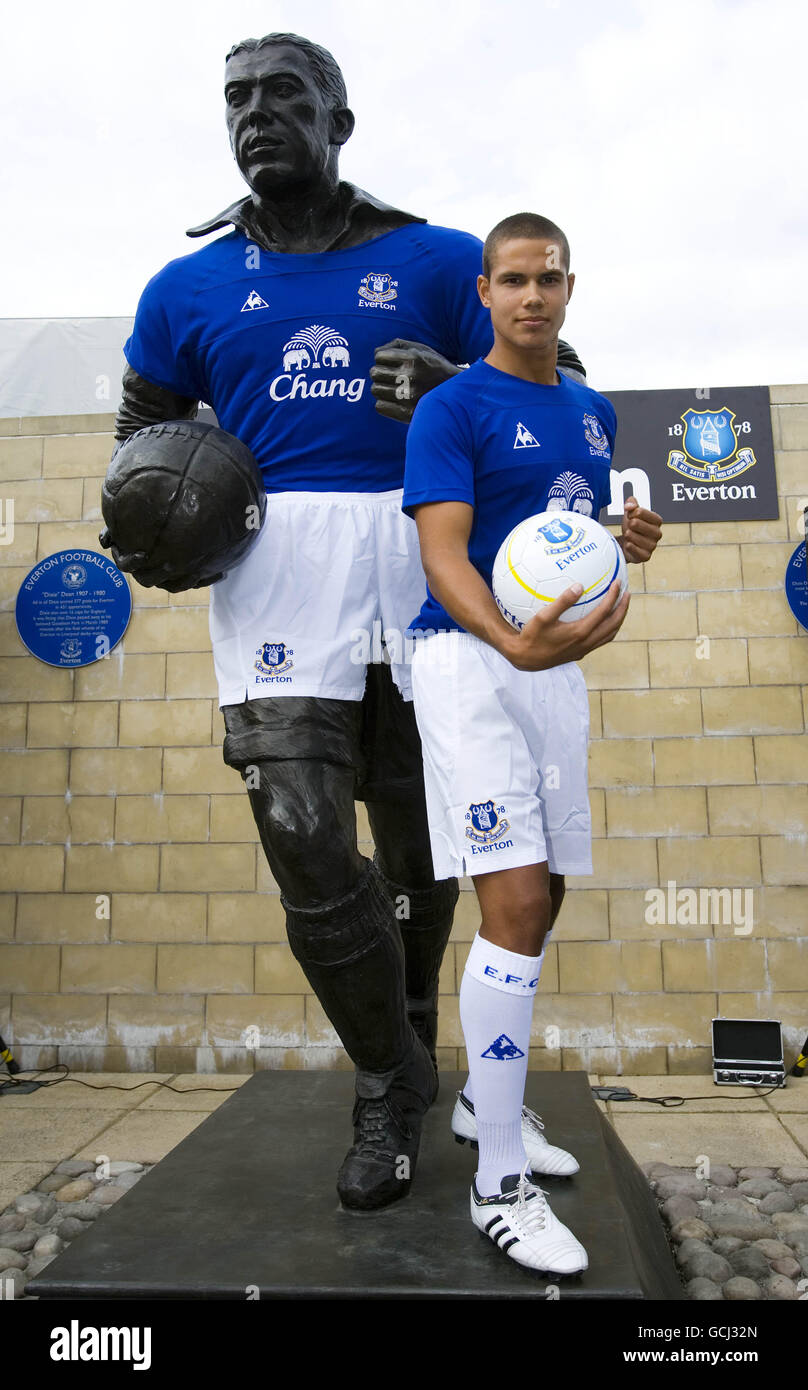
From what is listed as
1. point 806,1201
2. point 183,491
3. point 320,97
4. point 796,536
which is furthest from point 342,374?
point 796,536

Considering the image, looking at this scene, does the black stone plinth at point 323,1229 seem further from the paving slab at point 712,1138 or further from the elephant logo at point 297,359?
the elephant logo at point 297,359

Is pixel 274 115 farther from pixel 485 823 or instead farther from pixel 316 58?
pixel 485 823

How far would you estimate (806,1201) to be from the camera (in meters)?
2.80

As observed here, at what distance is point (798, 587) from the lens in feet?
14.9

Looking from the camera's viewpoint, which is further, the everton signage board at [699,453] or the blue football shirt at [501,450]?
the everton signage board at [699,453]

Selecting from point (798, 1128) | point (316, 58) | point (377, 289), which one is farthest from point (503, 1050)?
point (798, 1128)

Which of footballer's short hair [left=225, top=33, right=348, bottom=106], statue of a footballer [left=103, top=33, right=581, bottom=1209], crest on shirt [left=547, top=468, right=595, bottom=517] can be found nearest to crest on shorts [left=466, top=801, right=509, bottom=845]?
statue of a footballer [left=103, top=33, right=581, bottom=1209]

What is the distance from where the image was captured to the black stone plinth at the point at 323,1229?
155cm

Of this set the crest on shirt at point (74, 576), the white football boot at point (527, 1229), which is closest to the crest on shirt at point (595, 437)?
the white football boot at point (527, 1229)

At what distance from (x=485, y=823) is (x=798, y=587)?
11.1 feet

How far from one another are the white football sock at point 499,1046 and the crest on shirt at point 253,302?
126 centimetres

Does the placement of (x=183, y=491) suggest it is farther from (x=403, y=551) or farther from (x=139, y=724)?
(x=139, y=724)

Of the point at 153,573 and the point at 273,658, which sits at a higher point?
the point at 153,573

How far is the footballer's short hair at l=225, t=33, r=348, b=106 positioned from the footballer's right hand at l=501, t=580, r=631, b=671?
121cm
